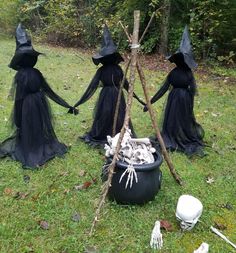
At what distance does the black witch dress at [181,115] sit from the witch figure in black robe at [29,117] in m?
1.66

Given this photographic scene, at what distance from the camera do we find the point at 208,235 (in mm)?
3742

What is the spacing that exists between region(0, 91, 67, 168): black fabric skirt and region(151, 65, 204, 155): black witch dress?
172 cm

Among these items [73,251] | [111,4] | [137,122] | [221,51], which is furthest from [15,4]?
[73,251]

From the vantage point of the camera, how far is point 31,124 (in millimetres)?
4918

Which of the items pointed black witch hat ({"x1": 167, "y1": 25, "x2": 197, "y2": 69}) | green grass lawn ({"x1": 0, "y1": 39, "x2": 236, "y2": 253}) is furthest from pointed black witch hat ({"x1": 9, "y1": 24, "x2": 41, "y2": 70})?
pointed black witch hat ({"x1": 167, "y1": 25, "x2": 197, "y2": 69})

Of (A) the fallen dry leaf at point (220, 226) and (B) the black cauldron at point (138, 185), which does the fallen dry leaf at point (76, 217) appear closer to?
(B) the black cauldron at point (138, 185)

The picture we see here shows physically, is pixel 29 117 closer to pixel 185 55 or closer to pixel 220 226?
pixel 185 55

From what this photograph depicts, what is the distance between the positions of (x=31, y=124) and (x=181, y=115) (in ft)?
7.37

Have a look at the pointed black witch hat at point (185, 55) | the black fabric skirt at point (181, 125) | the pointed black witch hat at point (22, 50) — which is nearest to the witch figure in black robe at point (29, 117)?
the pointed black witch hat at point (22, 50)

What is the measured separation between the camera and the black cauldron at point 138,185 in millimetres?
3863

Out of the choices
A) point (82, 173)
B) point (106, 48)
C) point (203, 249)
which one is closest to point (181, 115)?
point (106, 48)

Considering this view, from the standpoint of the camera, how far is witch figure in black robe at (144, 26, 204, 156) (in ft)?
17.3

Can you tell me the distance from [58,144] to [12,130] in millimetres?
719

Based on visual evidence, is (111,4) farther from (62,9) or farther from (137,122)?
(137,122)
